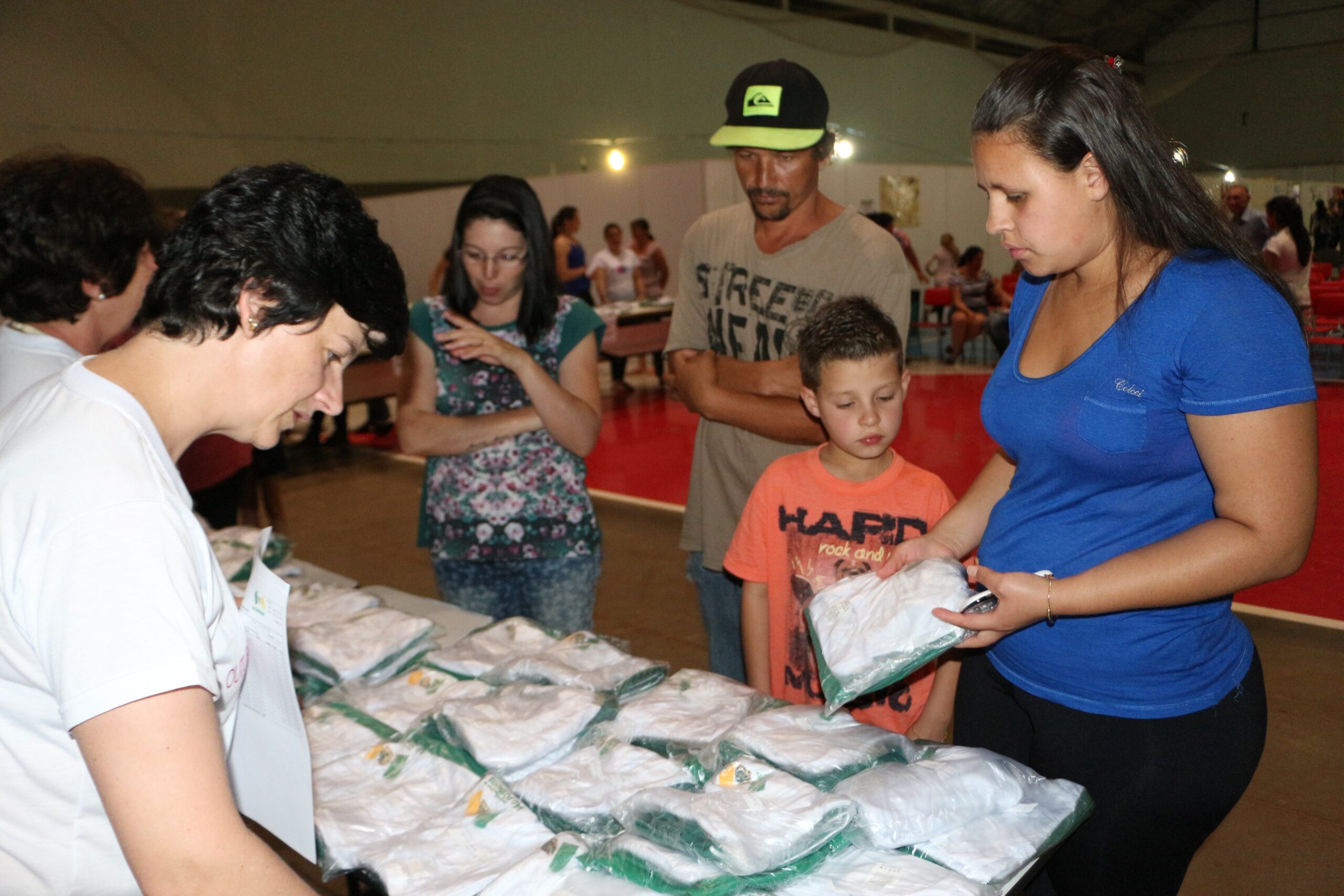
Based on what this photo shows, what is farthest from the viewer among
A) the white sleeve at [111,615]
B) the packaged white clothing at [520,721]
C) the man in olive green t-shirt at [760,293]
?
the man in olive green t-shirt at [760,293]

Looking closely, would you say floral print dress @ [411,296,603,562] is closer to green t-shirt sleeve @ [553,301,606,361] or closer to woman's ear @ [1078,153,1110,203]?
green t-shirt sleeve @ [553,301,606,361]

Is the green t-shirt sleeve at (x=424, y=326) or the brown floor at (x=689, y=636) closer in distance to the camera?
the green t-shirt sleeve at (x=424, y=326)

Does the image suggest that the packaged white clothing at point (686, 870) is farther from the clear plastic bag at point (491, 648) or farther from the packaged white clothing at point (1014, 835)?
the clear plastic bag at point (491, 648)

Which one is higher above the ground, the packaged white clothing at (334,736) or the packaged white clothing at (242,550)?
the packaged white clothing at (242,550)

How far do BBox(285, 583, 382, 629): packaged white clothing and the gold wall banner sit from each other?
18.9 feet

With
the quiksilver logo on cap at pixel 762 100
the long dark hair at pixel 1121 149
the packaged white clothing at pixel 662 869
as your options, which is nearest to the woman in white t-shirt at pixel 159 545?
the packaged white clothing at pixel 662 869

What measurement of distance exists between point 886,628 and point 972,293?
656 cm

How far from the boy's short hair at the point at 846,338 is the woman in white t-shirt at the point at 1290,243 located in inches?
69.0

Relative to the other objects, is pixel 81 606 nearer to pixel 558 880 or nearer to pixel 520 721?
pixel 558 880

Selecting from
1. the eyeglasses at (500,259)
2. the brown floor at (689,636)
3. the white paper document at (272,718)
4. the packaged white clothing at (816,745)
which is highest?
the eyeglasses at (500,259)

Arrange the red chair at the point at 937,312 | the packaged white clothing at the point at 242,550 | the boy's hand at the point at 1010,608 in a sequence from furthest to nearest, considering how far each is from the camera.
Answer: the red chair at the point at 937,312 → the packaged white clothing at the point at 242,550 → the boy's hand at the point at 1010,608

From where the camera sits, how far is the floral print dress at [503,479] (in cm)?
235

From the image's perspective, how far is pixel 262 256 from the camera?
98cm

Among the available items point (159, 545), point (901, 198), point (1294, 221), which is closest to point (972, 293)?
point (901, 198)
